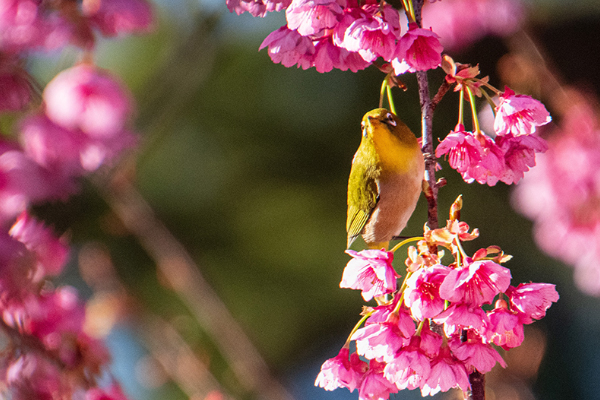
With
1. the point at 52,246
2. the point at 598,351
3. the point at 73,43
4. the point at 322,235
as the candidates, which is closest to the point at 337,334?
the point at 322,235

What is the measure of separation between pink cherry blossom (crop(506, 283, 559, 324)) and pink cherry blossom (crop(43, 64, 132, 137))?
2.43 ft

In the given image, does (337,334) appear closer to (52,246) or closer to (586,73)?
(586,73)

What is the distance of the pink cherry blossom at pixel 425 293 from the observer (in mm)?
280

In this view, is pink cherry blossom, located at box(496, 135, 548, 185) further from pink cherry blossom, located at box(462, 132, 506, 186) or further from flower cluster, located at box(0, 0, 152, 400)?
flower cluster, located at box(0, 0, 152, 400)

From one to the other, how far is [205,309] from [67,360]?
0.28m

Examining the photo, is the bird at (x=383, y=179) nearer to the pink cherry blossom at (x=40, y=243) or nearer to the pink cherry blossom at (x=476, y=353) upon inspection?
the pink cherry blossom at (x=476, y=353)

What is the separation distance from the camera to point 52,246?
2.59 feet

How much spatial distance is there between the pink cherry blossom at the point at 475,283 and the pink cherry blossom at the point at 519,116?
87 mm

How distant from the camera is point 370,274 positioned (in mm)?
309

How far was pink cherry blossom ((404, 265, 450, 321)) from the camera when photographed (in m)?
0.28

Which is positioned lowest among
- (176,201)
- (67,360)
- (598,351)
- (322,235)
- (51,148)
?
(598,351)

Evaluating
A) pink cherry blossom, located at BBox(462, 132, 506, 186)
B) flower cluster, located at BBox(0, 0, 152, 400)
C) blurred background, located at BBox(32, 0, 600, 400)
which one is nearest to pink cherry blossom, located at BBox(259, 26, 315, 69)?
pink cherry blossom, located at BBox(462, 132, 506, 186)

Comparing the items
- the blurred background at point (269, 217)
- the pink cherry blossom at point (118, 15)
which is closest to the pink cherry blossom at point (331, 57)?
the pink cherry blossom at point (118, 15)

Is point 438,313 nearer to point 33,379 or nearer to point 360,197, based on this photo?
point 360,197
